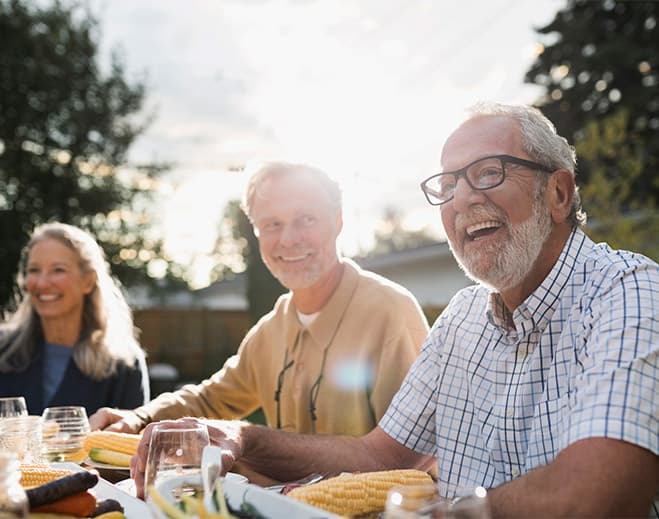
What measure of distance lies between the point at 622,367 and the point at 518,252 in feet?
1.91

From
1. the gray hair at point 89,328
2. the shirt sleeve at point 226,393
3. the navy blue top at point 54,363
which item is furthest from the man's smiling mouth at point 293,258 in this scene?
the navy blue top at point 54,363

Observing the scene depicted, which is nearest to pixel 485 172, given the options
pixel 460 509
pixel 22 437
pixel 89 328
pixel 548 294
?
pixel 548 294

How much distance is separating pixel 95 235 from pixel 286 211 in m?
14.0

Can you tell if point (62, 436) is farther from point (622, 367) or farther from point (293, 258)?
point (622, 367)

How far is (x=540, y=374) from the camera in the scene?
6.15 ft

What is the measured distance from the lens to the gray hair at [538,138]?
208 cm

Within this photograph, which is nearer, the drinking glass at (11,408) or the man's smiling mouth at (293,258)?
the drinking glass at (11,408)

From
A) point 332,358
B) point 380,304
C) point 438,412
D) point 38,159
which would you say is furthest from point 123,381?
point 38,159

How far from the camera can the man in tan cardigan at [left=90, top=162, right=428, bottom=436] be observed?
9.69 ft

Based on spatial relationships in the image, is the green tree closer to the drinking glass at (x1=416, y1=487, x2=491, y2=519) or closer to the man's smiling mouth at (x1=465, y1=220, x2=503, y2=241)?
the man's smiling mouth at (x1=465, y1=220, x2=503, y2=241)

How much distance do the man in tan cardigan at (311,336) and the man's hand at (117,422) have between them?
1.0 inches

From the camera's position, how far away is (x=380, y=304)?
3.05 m

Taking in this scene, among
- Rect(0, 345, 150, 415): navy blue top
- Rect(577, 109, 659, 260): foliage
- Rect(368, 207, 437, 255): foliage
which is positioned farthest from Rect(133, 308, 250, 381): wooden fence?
Rect(368, 207, 437, 255): foliage

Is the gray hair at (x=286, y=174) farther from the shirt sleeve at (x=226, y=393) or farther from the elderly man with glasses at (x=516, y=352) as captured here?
the elderly man with glasses at (x=516, y=352)
